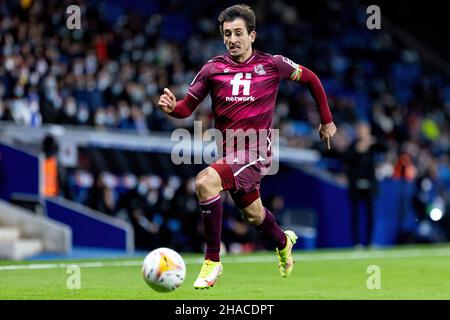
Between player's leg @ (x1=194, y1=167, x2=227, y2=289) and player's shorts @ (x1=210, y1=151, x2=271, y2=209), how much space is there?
0.09m

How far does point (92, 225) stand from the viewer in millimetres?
15711

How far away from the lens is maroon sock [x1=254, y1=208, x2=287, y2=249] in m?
8.66

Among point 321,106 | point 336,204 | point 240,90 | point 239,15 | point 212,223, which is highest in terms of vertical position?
point 239,15

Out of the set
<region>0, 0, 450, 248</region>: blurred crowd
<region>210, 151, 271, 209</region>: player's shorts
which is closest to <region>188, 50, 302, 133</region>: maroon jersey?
<region>210, 151, 271, 209</region>: player's shorts

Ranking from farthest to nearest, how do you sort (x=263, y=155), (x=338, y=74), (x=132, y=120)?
(x=338, y=74)
(x=132, y=120)
(x=263, y=155)

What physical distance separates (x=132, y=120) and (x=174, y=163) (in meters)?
1.21

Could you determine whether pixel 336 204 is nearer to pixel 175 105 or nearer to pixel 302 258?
pixel 302 258

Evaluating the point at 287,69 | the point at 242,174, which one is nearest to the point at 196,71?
the point at 287,69

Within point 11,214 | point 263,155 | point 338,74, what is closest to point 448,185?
point 338,74

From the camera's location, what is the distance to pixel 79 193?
665 inches

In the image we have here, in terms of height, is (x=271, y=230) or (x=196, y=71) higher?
(x=196, y=71)

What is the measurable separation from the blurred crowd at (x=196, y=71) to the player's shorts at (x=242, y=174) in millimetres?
8361

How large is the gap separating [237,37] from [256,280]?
282cm

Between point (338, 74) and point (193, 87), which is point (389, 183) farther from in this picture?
point (193, 87)
